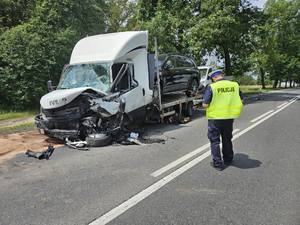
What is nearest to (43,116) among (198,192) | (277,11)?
(198,192)

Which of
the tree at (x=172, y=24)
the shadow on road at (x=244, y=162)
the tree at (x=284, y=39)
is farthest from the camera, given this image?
the tree at (x=284, y=39)

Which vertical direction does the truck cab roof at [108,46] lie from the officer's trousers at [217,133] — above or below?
above

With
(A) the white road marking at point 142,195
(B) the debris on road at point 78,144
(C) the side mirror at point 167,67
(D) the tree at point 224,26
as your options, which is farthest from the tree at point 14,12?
(A) the white road marking at point 142,195

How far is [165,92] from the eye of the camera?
1301cm

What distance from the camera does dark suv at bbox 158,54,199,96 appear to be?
512 inches

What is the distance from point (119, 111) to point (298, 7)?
59.9m

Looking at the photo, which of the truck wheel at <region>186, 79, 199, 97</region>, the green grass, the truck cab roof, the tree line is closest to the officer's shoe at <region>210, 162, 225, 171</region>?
the truck cab roof

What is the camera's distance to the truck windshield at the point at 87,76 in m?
10.1

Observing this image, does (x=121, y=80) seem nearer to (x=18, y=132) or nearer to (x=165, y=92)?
(x=165, y=92)

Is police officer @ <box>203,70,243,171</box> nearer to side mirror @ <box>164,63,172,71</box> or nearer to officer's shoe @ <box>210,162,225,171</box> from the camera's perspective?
officer's shoe @ <box>210,162,225,171</box>

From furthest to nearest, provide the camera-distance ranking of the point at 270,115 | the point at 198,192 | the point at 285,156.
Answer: the point at 270,115
the point at 285,156
the point at 198,192

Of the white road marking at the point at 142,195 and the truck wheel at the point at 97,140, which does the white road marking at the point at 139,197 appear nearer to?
the white road marking at the point at 142,195

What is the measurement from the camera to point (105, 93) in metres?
9.66

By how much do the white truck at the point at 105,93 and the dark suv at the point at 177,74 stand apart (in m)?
0.74
